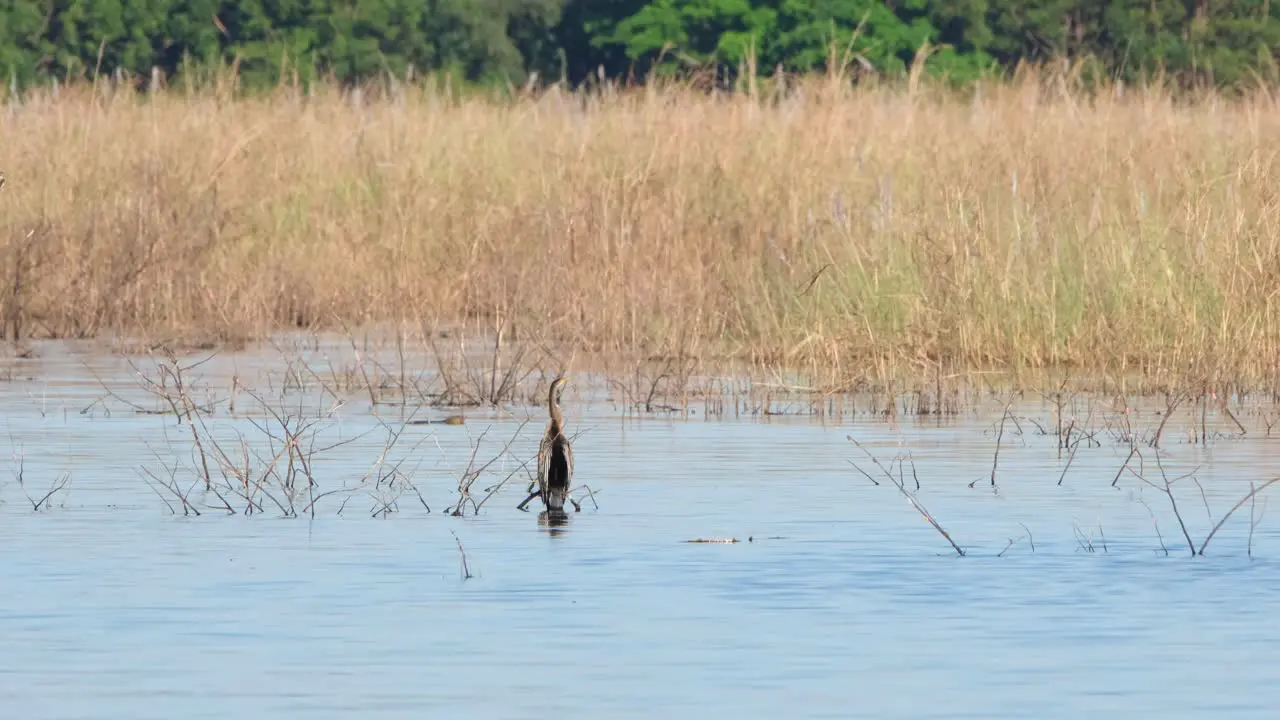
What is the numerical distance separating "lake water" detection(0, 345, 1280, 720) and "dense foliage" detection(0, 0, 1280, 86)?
29289 mm

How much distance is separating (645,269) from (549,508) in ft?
23.9

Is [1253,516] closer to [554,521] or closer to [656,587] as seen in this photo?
[554,521]

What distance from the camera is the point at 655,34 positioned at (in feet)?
147

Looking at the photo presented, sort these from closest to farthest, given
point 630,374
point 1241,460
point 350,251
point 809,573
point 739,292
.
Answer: point 809,573, point 1241,460, point 630,374, point 739,292, point 350,251

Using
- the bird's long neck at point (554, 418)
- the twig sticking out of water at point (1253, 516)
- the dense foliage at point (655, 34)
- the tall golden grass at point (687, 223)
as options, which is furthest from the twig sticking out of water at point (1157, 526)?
the dense foliage at point (655, 34)

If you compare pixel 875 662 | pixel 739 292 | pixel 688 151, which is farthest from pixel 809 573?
pixel 688 151

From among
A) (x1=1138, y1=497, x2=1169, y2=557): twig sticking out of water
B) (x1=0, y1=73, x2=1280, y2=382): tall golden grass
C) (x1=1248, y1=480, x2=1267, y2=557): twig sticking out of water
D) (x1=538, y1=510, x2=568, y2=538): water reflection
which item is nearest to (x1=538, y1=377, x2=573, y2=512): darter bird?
(x1=538, y1=510, x2=568, y2=538): water reflection

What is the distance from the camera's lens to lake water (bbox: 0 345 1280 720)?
625 centimetres

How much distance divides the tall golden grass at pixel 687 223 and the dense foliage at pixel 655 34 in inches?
757

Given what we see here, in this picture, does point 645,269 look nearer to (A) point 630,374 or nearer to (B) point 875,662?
(A) point 630,374

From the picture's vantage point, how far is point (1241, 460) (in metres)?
10.9

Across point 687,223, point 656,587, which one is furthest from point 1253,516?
point 687,223

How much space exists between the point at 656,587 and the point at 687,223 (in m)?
10.1

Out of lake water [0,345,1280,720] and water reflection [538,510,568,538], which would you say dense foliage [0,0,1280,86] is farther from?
water reflection [538,510,568,538]
